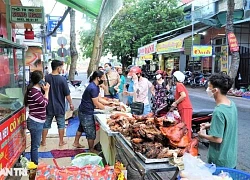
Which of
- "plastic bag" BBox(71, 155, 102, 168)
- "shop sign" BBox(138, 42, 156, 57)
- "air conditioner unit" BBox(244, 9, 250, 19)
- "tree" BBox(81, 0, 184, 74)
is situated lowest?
"plastic bag" BBox(71, 155, 102, 168)

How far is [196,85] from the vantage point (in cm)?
1964

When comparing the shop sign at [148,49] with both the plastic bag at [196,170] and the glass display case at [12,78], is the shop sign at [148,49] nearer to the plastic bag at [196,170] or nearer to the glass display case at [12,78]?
the glass display case at [12,78]

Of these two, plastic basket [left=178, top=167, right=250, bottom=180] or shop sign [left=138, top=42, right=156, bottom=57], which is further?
shop sign [left=138, top=42, right=156, bottom=57]

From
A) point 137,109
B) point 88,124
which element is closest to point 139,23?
point 137,109

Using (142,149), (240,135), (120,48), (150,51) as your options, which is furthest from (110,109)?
(120,48)

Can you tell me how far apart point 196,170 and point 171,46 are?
16.8m

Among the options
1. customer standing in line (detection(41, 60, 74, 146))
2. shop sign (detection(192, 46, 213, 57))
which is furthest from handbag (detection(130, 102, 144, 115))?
shop sign (detection(192, 46, 213, 57))

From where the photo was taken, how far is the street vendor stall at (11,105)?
3.45 meters

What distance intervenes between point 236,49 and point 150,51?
7.53 metres

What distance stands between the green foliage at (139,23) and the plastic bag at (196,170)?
22997mm

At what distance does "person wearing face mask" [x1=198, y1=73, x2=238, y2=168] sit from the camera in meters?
2.46

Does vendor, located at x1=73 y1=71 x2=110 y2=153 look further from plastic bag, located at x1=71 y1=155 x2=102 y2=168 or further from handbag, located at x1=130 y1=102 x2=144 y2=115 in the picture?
plastic bag, located at x1=71 y1=155 x2=102 y2=168

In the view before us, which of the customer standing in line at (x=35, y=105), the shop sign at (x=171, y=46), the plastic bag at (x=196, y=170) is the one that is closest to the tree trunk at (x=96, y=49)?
the customer standing in line at (x=35, y=105)

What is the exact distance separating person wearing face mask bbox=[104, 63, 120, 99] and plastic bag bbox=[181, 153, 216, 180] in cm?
487
